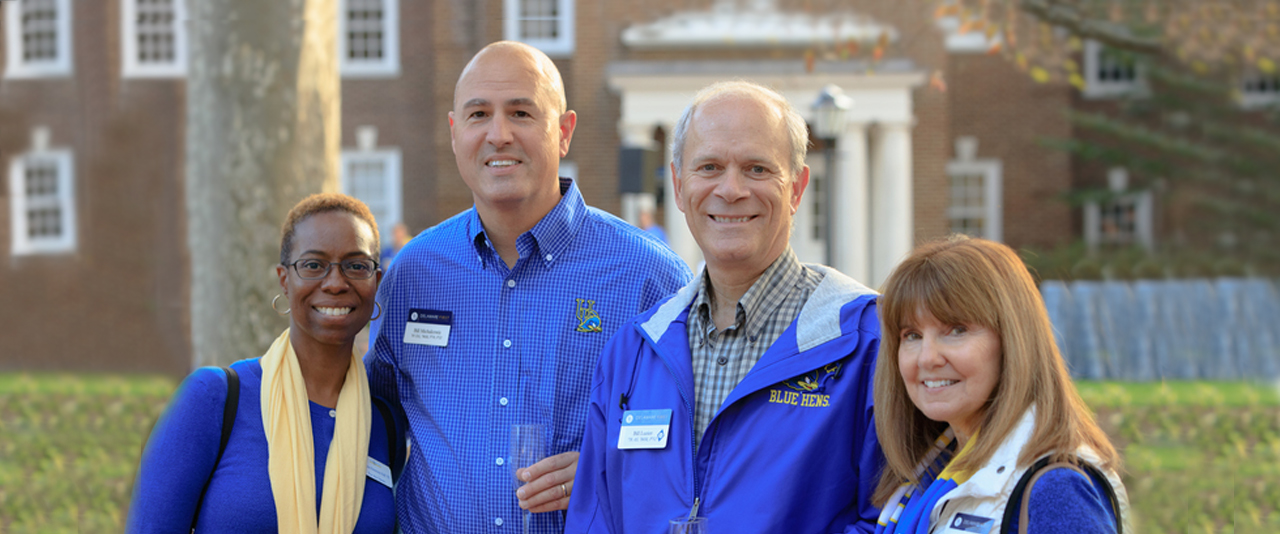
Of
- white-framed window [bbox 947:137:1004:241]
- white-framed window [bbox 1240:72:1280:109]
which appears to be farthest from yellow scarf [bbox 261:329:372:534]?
white-framed window [bbox 947:137:1004:241]

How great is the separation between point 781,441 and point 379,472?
1247 mm

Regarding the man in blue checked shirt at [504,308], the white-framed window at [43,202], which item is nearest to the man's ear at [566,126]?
the man in blue checked shirt at [504,308]

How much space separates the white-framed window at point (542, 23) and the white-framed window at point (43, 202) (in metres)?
9.68

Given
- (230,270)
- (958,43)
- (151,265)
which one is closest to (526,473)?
(230,270)

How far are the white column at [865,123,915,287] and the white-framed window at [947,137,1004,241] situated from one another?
12.2 feet

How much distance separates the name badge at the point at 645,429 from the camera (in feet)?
7.95

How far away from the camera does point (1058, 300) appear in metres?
13.6

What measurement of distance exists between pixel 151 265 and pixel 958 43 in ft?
59.2

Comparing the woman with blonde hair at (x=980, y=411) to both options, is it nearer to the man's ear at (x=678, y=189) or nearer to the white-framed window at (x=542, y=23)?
the man's ear at (x=678, y=189)

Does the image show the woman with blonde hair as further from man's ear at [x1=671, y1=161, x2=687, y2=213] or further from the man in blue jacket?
man's ear at [x1=671, y1=161, x2=687, y2=213]

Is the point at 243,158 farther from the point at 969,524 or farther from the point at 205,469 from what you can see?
the point at 969,524

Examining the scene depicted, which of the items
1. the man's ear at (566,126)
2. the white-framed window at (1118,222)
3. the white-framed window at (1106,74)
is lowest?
the white-framed window at (1118,222)

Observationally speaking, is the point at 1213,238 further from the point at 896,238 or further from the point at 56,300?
the point at 56,300

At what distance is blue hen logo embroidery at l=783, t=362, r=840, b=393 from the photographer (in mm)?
2334
